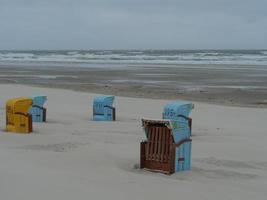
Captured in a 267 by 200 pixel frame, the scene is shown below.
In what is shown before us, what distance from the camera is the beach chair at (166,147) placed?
6742mm

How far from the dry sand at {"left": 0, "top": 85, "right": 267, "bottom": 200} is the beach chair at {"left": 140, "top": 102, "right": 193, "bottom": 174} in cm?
16

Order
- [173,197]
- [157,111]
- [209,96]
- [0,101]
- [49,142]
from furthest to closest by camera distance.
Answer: [209,96] < [0,101] < [157,111] < [49,142] < [173,197]

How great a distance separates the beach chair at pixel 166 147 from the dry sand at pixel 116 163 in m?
0.16

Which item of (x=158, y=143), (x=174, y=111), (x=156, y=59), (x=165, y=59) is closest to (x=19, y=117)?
(x=174, y=111)

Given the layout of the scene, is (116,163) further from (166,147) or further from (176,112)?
(176,112)

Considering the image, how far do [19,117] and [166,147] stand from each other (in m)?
3.87

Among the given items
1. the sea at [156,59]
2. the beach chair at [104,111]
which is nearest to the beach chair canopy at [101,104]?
the beach chair at [104,111]

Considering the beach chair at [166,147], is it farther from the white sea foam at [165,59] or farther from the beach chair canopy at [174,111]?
the white sea foam at [165,59]

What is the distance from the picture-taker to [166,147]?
6.88 metres

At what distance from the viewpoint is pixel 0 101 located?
55.6ft

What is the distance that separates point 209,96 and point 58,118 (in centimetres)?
926

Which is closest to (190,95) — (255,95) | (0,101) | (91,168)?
(255,95)

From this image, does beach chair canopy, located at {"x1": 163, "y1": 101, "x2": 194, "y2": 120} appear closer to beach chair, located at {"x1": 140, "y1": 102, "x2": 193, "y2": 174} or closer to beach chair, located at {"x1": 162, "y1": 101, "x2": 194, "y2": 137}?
beach chair, located at {"x1": 162, "y1": 101, "x2": 194, "y2": 137}

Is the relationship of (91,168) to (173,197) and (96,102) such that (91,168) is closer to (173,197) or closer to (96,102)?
(173,197)
